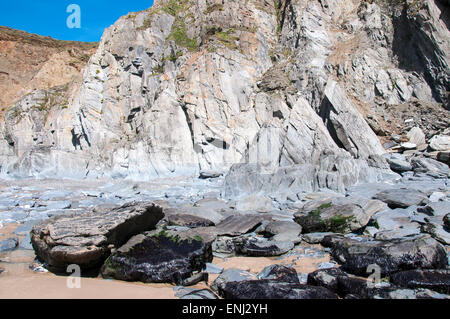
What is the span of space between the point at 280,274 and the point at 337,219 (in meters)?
3.46

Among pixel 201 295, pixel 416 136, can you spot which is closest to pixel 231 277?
pixel 201 295

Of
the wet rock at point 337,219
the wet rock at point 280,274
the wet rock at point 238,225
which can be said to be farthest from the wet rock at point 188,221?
the wet rock at point 280,274

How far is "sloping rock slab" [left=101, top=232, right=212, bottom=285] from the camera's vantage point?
17.6ft

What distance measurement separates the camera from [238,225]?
28.1 ft

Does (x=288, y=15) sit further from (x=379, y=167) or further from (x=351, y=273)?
(x=351, y=273)

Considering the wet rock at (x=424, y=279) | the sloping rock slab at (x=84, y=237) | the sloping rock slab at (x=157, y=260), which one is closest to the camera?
the wet rock at (x=424, y=279)

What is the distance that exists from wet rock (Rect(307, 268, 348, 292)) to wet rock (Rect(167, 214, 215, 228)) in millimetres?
4518

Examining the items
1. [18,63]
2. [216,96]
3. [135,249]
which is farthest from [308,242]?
[18,63]

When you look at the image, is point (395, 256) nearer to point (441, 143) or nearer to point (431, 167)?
point (431, 167)

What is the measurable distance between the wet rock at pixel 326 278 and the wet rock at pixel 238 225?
3315mm

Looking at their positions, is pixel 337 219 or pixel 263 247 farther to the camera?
pixel 337 219

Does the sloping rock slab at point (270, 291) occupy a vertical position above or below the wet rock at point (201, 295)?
above

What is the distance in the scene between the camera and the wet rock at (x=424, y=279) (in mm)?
4398

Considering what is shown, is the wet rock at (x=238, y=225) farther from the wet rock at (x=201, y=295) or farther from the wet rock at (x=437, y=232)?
the wet rock at (x=437, y=232)
